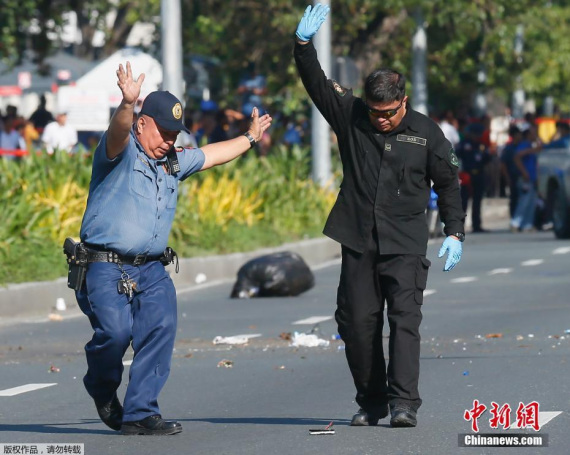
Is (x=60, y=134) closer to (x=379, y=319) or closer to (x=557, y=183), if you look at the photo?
(x=557, y=183)

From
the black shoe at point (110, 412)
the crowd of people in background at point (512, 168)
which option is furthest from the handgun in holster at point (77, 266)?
the crowd of people in background at point (512, 168)

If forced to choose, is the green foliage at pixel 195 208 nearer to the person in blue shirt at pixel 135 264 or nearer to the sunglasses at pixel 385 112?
the person in blue shirt at pixel 135 264

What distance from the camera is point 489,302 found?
592 inches

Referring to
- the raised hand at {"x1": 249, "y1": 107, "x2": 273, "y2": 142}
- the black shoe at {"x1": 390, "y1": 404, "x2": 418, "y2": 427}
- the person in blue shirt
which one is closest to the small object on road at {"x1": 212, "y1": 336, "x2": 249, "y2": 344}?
the raised hand at {"x1": 249, "y1": 107, "x2": 273, "y2": 142}

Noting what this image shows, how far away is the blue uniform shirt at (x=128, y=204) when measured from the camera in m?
7.83

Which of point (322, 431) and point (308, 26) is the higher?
point (308, 26)

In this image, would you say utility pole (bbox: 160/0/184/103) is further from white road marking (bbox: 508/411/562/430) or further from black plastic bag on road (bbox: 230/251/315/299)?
white road marking (bbox: 508/411/562/430)

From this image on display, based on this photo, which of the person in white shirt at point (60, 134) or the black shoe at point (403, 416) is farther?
the person in white shirt at point (60, 134)

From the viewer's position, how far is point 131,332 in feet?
25.9

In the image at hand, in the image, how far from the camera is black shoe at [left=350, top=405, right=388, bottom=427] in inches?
320

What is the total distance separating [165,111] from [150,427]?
1.49 meters

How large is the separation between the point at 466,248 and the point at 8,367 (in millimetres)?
12478

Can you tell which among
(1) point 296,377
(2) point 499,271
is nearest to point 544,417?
(1) point 296,377

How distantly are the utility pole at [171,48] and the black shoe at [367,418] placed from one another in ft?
43.4
